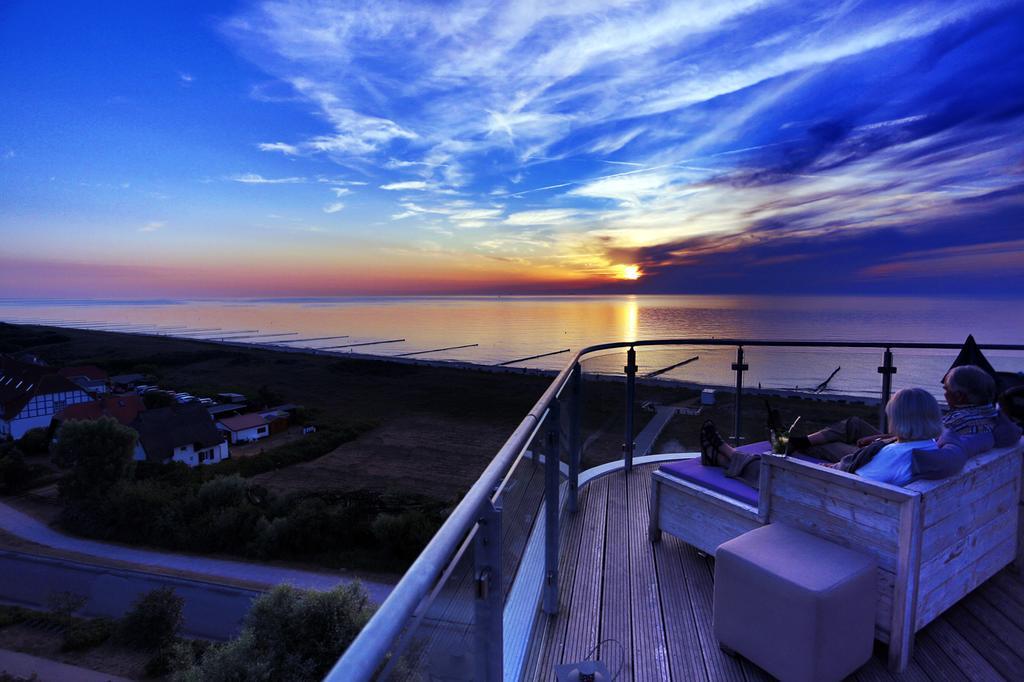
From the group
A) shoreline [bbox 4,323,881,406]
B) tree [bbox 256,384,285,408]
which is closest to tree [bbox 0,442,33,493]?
tree [bbox 256,384,285,408]

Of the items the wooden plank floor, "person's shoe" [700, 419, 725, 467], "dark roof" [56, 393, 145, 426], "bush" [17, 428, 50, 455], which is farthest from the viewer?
"dark roof" [56, 393, 145, 426]

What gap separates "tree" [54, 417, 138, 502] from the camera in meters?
16.4

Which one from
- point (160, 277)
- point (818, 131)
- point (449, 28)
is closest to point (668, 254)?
point (818, 131)

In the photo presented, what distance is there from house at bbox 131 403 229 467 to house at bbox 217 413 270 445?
1.27 m

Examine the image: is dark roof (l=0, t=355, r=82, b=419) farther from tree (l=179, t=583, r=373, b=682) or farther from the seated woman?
the seated woman

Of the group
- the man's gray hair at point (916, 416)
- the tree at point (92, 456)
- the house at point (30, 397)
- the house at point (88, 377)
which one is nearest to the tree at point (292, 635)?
the man's gray hair at point (916, 416)

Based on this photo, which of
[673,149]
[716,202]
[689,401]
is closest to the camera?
[689,401]

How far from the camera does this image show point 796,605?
169 centimetres

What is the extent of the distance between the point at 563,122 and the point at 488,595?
16474mm

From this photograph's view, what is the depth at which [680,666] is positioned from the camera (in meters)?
1.93

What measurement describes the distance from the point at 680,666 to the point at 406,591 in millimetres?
1905

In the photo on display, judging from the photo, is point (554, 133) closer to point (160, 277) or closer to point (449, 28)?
point (449, 28)

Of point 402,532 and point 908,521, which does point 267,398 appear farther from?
point 908,521

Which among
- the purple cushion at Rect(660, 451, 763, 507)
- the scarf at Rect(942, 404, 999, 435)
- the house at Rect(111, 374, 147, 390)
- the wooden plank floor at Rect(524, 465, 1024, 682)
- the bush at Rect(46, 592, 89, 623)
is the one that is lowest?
the bush at Rect(46, 592, 89, 623)
